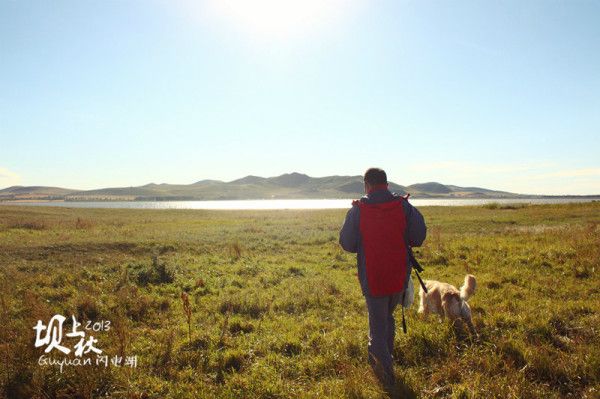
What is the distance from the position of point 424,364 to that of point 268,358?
8.62ft

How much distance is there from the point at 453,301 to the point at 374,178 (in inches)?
129

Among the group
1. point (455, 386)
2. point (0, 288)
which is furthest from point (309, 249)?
point (455, 386)

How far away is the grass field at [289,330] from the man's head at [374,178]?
270 centimetres

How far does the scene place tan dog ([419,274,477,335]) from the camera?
21.1 feet

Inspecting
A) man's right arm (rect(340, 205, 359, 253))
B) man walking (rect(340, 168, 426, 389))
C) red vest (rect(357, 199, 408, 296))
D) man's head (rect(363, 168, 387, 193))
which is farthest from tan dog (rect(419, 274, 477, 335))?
man's head (rect(363, 168, 387, 193))

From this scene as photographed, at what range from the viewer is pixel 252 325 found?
7.86 meters

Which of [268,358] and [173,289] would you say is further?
[173,289]

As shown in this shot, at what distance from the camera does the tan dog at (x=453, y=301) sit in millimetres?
6434

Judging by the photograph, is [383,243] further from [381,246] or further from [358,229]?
[358,229]

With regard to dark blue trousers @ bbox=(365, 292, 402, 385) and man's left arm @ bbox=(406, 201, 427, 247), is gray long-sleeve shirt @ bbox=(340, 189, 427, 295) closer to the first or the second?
man's left arm @ bbox=(406, 201, 427, 247)

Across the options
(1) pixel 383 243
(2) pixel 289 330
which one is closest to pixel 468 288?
(1) pixel 383 243

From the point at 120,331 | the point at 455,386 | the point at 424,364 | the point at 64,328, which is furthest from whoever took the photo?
the point at 64,328

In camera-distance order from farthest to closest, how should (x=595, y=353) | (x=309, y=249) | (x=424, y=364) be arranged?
(x=309, y=249) → (x=424, y=364) → (x=595, y=353)

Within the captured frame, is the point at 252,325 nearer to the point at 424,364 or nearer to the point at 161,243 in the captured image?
the point at 424,364
